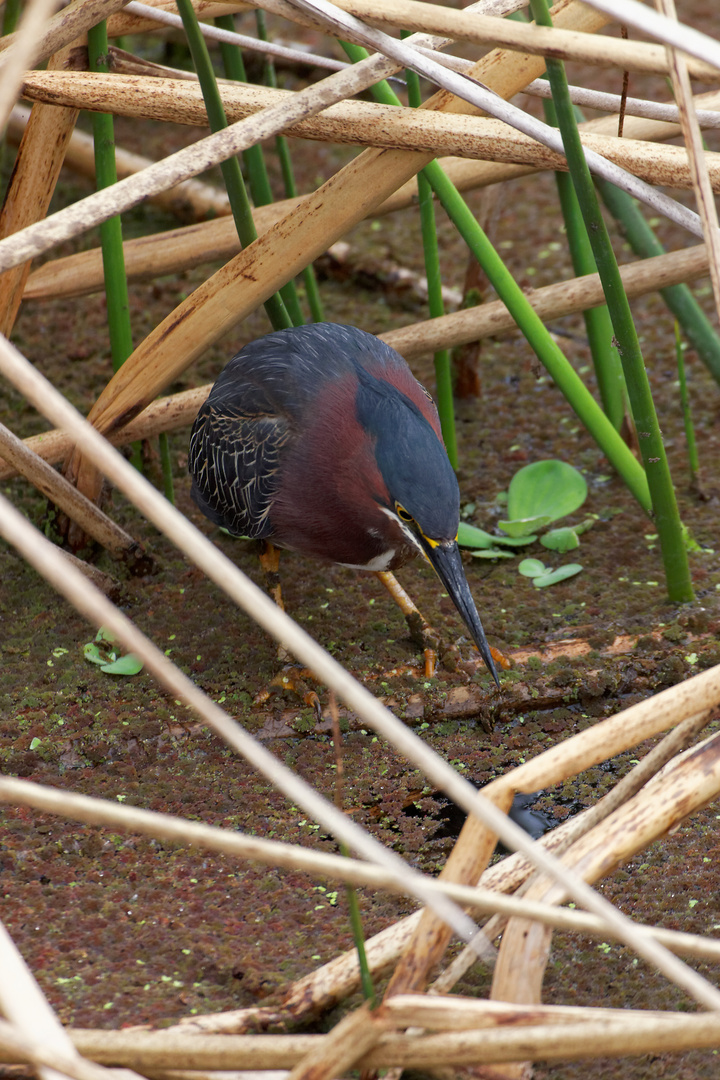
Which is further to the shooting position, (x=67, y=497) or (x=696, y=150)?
(x=67, y=497)

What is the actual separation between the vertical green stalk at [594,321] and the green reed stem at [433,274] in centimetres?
32

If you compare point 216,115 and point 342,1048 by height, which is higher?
point 216,115

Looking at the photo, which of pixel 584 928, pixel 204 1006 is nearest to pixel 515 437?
pixel 204 1006

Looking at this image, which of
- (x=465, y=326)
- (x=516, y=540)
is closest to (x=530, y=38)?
(x=465, y=326)

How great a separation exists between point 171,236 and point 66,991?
1967 mm

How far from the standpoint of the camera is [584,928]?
0.89m

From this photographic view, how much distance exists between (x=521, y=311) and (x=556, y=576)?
0.73m

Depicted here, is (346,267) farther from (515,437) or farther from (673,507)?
(673,507)

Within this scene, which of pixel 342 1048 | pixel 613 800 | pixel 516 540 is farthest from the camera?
pixel 516 540

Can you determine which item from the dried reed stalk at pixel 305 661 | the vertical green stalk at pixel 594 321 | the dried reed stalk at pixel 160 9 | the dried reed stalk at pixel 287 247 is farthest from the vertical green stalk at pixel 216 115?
the dried reed stalk at pixel 305 661

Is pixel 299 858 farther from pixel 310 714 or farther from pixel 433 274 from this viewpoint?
pixel 433 274

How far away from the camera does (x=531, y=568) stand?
252 cm

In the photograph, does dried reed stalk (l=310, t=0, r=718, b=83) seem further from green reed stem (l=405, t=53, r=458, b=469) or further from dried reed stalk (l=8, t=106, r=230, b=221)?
dried reed stalk (l=8, t=106, r=230, b=221)

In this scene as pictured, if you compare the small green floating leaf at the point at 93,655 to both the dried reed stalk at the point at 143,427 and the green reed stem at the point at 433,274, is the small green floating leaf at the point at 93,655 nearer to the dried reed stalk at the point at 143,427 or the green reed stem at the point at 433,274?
the dried reed stalk at the point at 143,427
